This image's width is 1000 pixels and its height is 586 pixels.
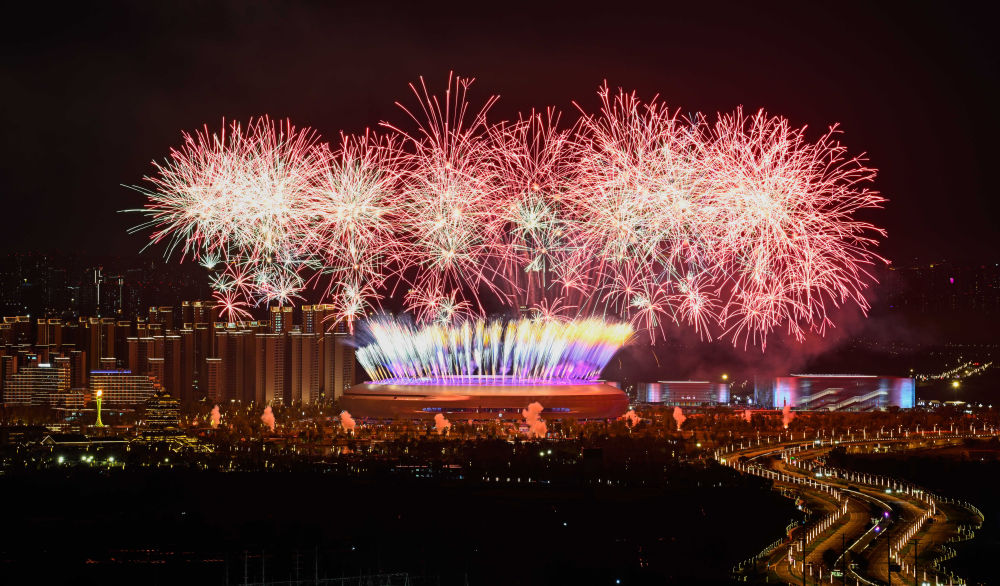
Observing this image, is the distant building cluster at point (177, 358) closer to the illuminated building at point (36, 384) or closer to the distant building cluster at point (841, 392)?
the illuminated building at point (36, 384)

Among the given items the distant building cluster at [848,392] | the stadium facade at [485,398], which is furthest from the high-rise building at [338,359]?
the distant building cluster at [848,392]

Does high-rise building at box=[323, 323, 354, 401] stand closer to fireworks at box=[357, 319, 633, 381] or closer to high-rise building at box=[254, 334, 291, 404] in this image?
high-rise building at box=[254, 334, 291, 404]

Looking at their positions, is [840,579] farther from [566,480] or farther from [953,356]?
[953,356]

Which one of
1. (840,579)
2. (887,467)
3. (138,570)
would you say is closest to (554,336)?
(887,467)

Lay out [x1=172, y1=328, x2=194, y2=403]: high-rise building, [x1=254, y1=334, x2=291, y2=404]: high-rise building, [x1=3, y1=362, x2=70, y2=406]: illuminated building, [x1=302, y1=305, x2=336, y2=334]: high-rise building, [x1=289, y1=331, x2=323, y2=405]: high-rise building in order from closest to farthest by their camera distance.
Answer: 1. [x1=289, y1=331, x2=323, y2=405]: high-rise building
2. [x1=254, y1=334, x2=291, y2=404]: high-rise building
3. [x1=302, y1=305, x2=336, y2=334]: high-rise building
4. [x1=172, y1=328, x2=194, y2=403]: high-rise building
5. [x1=3, y1=362, x2=70, y2=406]: illuminated building

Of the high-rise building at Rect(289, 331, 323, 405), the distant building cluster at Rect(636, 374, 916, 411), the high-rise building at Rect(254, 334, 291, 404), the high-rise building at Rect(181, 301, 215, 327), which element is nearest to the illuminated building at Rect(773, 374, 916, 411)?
the distant building cluster at Rect(636, 374, 916, 411)

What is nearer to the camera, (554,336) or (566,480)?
(566,480)
